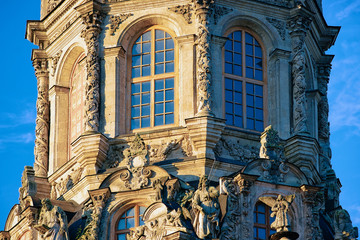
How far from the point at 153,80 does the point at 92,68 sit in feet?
8.10

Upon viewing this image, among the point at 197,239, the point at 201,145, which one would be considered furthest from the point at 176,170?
the point at 197,239

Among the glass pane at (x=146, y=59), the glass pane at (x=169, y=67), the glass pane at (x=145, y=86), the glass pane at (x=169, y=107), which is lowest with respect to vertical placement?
the glass pane at (x=169, y=107)

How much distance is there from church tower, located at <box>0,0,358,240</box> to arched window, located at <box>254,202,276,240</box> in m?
0.05

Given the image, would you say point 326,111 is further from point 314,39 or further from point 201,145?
point 201,145

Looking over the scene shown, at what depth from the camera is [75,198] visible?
65.9m

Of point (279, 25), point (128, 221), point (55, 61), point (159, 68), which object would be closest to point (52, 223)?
point (128, 221)

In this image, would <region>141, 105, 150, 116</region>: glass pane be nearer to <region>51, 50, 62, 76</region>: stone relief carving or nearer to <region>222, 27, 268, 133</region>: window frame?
<region>222, 27, 268, 133</region>: window frame

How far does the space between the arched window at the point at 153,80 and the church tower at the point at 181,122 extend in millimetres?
56

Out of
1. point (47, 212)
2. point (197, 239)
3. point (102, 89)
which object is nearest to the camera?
point (197, 239)

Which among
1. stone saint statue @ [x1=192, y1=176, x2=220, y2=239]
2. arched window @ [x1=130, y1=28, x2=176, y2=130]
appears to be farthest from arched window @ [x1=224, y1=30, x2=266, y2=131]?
stone saint statue @ [x1=192, y1=176, x2=220, y2=239]

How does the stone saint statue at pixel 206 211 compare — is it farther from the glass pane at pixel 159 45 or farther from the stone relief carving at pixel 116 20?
the stone relief carving at pixel 116 20

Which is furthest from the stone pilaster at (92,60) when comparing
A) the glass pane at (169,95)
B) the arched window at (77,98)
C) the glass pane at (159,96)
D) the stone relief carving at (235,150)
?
the stone relief carving at (235,150)

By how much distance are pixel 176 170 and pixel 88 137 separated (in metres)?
3.82

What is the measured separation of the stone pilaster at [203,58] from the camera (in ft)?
214
